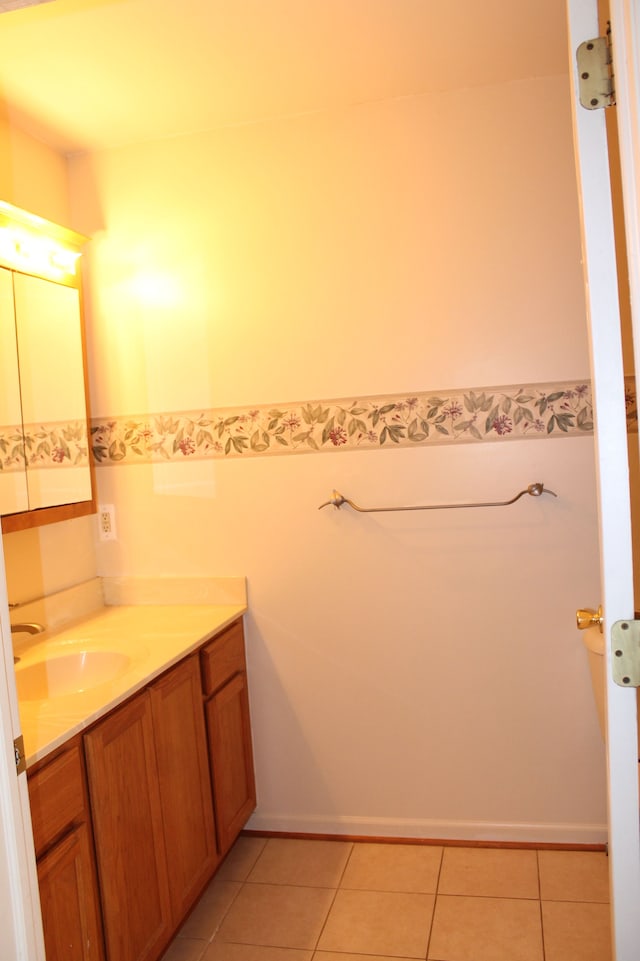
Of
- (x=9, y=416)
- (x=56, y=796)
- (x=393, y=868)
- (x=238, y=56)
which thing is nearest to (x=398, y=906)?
(x=393, y=868)

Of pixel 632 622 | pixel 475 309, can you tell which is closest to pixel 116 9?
pixel 475 309

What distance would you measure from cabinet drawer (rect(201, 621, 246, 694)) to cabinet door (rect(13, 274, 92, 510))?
0.67 metres

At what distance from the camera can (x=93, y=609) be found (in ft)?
9.27

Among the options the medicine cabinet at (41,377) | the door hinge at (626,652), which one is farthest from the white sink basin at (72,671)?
the door hinge at (626,652)

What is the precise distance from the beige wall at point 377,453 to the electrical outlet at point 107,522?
0.13 ft

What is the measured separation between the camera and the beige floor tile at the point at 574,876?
2.34 m

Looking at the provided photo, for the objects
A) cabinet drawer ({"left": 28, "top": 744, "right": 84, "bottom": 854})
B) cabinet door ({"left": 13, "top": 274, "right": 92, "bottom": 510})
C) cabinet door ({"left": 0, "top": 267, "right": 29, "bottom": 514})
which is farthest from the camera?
cabinet door ({"left": 13, "top": 274, "right": 92, "bottom": 510})

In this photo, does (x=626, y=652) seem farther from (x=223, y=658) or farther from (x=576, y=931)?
(x=223, y=658)

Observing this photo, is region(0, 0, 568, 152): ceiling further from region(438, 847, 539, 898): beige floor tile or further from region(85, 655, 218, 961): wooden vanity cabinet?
region(438, 847, 539, 898): beige floor tile

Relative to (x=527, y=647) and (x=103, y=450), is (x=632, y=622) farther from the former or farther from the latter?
(x=103, y=450)

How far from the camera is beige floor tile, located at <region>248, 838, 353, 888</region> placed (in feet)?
8.34

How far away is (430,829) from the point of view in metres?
2.71

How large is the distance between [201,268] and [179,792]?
169 centimetres

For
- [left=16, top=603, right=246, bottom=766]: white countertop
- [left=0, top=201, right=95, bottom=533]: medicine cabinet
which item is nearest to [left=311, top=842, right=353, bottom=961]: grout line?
[left=16, top=603, right=246, bottom=766]: white countertop
